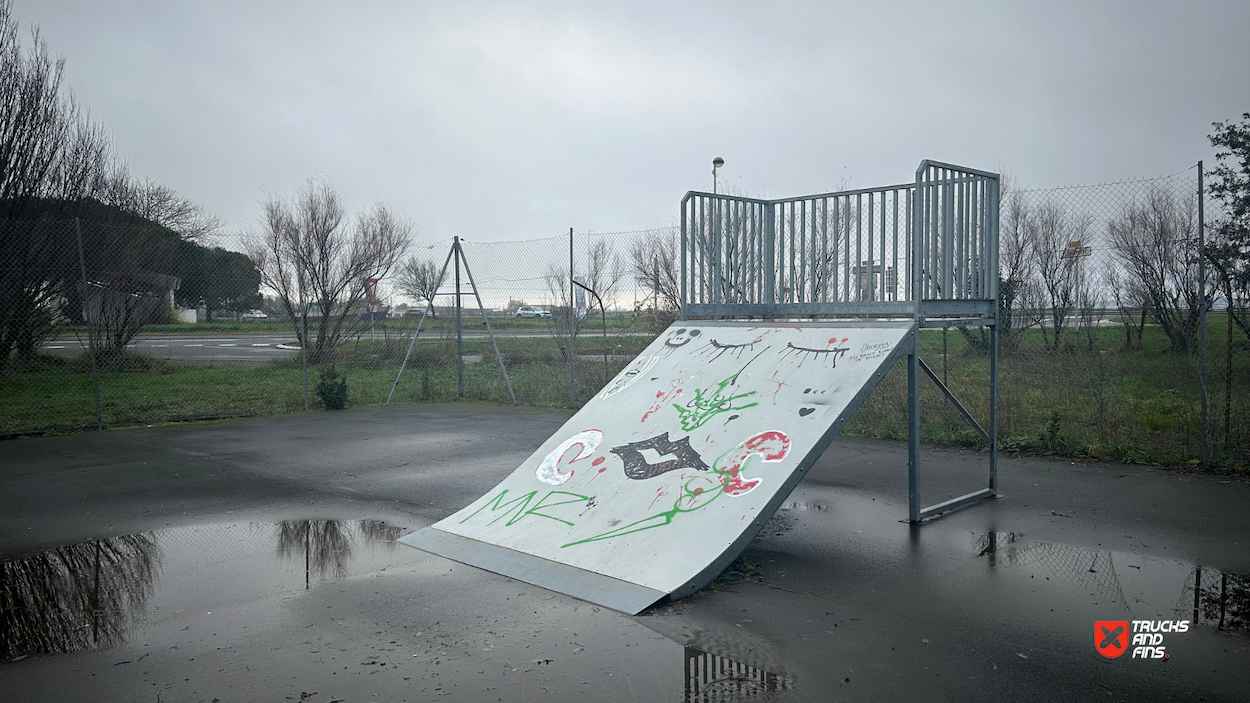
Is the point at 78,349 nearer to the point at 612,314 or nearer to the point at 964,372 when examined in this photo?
the point at 612,314

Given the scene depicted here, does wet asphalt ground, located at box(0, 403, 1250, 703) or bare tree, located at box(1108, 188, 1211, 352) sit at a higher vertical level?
bare tree, located at box(1108, 188, 1211, 352)

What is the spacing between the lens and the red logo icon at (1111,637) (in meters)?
3.46

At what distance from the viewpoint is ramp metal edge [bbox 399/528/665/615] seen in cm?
411

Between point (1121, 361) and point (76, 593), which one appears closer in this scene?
point (76, 593)

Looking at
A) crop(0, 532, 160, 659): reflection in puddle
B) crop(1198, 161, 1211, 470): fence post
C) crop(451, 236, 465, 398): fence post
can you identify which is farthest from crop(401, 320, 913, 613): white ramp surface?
crop(451, 236, 465, 398): fence post

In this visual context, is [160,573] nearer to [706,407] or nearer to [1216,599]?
[706,407]

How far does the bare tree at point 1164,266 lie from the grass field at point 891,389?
0.82ft

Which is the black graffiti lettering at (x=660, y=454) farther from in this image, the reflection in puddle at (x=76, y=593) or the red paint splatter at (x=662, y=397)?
the reflection in puddle at (x=76, y=593)

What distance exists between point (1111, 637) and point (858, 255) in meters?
3.73

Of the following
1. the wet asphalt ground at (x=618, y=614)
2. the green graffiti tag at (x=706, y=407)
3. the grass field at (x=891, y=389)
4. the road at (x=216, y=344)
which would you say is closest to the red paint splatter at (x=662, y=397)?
the green graffiti tag at (x=706, y=407)

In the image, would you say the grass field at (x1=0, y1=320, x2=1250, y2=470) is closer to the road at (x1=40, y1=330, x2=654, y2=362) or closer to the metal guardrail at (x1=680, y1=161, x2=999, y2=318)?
the road at (x1=40, y1=330, x2=654, y2=362)

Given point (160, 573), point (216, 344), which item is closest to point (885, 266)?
point (160, 573)

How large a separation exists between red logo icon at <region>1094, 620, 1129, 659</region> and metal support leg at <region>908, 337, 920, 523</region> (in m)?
1.90

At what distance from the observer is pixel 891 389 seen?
33.4 feet
